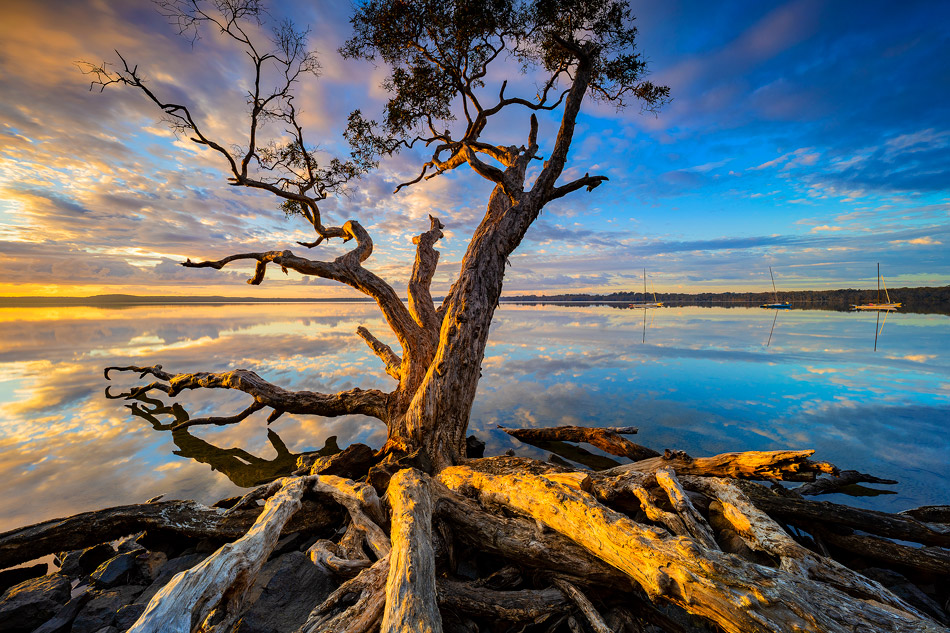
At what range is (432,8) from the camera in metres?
7.54

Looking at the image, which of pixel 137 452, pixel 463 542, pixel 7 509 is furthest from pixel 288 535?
pixel 137 452

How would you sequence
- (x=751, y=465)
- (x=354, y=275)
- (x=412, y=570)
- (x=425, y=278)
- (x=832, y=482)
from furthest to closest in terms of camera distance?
(x=425, y=278) → (x=354, y=275) → (x=832, y=482) → (x=751, y=465) → (x=412, y=570)

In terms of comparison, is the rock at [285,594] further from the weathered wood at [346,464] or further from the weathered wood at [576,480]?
the weathered wood at [576,480]

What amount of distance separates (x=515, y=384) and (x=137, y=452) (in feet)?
30.5

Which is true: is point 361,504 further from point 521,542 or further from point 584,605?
point 584,605

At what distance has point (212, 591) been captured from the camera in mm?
2053

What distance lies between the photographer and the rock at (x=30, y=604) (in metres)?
2.61

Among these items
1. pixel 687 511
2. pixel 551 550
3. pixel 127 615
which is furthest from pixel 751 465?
pixel 127 615

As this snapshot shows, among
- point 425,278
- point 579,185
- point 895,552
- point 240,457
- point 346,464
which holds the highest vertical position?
point 579,185

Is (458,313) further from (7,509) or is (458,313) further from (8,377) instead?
(8,377)

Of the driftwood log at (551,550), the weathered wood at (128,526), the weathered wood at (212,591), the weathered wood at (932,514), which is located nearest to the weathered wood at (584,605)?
the driftwood log at (551,550)

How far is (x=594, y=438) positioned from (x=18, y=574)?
7.31 m

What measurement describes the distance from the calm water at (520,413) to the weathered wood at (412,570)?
151 inches

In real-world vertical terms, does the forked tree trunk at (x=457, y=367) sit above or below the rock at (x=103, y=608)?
above
